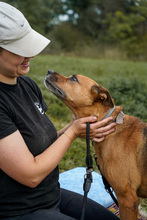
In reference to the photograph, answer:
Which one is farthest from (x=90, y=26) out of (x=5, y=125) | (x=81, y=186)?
(x=5, y=125)

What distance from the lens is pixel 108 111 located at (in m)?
2.50

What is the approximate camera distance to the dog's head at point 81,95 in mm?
2525

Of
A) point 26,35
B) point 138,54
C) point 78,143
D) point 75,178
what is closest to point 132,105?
point 78,143

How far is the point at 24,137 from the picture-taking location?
6.25ft

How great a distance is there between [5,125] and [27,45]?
668mm

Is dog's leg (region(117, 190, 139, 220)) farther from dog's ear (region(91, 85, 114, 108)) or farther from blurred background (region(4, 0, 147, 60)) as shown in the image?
blurred background (region(4, 0, 147, 60))

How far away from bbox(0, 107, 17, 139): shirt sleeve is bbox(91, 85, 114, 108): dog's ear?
3.59 ft

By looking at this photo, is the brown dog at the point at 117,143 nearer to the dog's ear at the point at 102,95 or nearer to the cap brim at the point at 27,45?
the dog's ear at the point at 102,95

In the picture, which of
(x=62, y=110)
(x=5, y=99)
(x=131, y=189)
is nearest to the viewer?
(x=5, y=99)

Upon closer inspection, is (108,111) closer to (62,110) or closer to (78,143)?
(78,143)

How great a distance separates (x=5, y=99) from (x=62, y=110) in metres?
4.17

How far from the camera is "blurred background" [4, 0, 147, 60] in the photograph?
A: 59.0ft

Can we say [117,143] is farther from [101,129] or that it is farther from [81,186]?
[81,186]

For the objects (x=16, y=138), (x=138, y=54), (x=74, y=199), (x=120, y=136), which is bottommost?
(x=138, y=54)
